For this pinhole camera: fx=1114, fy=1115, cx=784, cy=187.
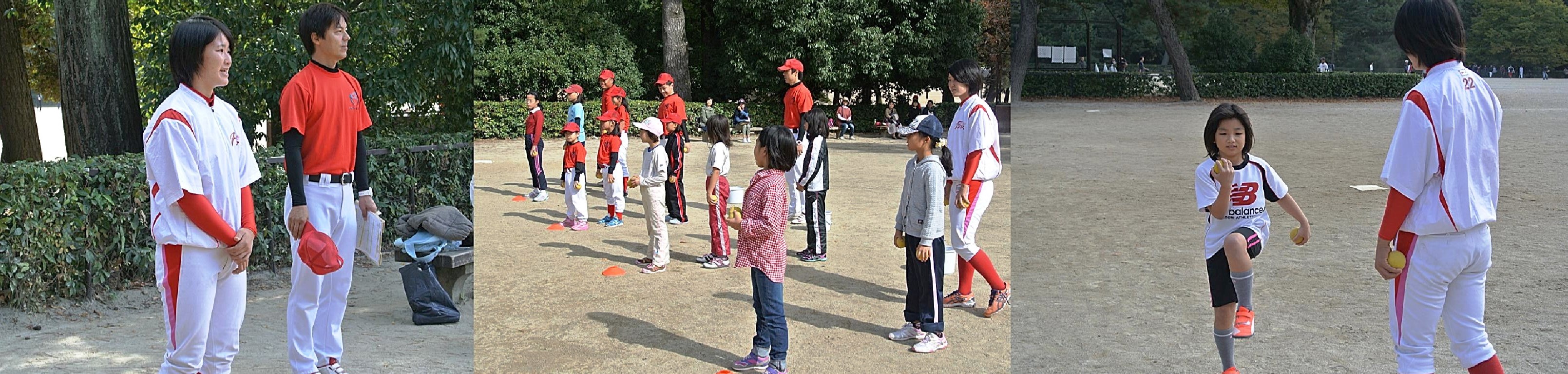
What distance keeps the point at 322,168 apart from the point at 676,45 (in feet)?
49.3

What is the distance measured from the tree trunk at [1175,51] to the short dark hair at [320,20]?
1718 centimetres

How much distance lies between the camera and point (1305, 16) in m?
17.8

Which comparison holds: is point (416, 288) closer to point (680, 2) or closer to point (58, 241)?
point (58, 241)

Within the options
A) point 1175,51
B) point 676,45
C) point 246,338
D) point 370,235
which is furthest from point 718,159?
point 1175,51

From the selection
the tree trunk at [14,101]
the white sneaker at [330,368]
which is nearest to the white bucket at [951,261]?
the white sneaker at [330,368]

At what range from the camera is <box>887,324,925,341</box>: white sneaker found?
4445 millimetres

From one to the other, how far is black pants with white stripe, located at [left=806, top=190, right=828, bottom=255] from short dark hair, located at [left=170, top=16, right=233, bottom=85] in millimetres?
3738

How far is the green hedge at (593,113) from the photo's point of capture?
1627 cm

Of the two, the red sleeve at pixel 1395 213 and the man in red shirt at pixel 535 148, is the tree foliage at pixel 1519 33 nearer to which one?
the man in red shirt at pixel 535 148

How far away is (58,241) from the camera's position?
5246 millimetres

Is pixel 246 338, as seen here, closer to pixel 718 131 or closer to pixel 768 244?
pixel 768 244

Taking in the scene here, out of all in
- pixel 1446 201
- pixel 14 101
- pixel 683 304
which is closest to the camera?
pixel 1446 201

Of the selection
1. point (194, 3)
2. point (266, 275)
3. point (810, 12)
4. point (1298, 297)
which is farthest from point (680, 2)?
point (1298, 297)

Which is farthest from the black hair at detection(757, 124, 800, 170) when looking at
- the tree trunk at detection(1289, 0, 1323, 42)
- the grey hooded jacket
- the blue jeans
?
the tree trunk at detection(1289, 0, 1323, 42)
